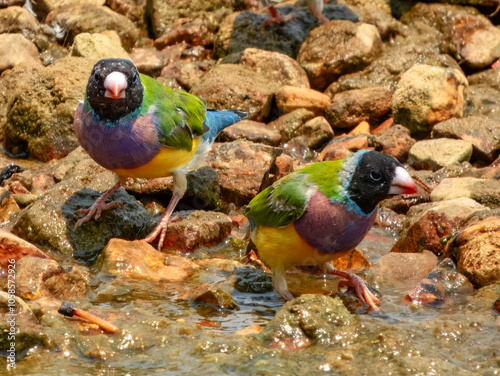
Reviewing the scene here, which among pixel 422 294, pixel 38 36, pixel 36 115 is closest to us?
pixel 422 294

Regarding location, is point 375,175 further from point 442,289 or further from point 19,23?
point 19,23

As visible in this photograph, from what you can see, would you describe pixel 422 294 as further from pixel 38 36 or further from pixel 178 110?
pixel 38 36

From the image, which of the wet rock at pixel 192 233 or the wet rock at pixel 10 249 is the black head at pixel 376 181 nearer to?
the wet rock at pixel 192 233

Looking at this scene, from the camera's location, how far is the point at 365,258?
18.3ft

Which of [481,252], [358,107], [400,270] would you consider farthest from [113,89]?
[358,107]

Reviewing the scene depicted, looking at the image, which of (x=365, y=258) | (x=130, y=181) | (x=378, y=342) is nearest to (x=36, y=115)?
(x=130, y=181)

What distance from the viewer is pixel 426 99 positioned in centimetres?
833

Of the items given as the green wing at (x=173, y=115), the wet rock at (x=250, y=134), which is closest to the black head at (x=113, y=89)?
the green wing at (x=173, y=115)

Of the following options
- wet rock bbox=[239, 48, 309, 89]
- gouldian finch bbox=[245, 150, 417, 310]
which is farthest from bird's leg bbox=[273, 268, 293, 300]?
wet rock bbox=[239, 48, 309, 89]

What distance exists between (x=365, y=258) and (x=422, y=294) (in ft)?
3.70

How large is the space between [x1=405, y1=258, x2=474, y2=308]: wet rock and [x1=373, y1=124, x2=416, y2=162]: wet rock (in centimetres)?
335

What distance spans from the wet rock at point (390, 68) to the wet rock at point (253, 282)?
4.83 m

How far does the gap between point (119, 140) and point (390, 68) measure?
5424 millimetres

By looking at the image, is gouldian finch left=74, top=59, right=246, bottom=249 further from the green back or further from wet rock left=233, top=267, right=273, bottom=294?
the green back
